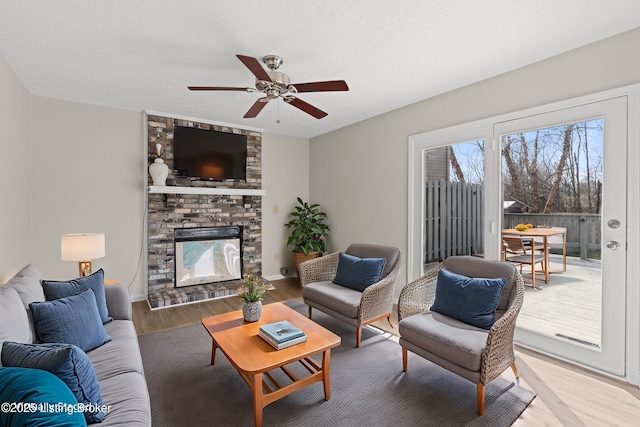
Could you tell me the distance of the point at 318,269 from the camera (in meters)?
3.76

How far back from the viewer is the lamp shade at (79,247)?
288 centimetres

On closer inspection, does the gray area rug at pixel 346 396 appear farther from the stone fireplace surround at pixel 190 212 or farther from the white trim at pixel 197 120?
the white trim at pixel 197 120

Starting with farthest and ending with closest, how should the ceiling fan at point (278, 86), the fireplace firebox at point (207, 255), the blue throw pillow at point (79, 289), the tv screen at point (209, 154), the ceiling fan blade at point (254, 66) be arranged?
the fireplace firebox at point (207, 255), the tv screen at point (209, 154), the ceiling fan at point (278, 86), the blue throw pillow at point (79, 289), the ceiling fan blade at point (254, 66)

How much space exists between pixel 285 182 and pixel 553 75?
13.0 ft

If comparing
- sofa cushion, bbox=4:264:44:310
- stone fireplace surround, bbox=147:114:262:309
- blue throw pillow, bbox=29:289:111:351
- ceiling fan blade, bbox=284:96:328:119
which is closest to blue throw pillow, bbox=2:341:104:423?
blue throw pillow, bbox=29:289:111:351

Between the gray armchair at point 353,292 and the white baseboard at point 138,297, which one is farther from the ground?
the gray armchair at point 353,292

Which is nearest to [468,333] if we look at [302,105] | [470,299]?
[470,299]

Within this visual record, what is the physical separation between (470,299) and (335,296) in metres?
1.26

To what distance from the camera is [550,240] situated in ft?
9.38

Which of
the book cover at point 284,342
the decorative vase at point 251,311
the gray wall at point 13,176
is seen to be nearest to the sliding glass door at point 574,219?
the book cover at point 284,342

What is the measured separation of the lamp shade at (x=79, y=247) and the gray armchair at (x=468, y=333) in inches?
115

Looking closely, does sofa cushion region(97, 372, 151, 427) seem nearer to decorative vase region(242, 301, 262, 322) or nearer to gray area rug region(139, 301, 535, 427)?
gray area rug region(139, 301, 535, 427)

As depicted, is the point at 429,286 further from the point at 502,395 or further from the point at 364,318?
the point at 502,395

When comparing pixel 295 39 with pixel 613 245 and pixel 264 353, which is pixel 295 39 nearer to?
pixel 264 353
